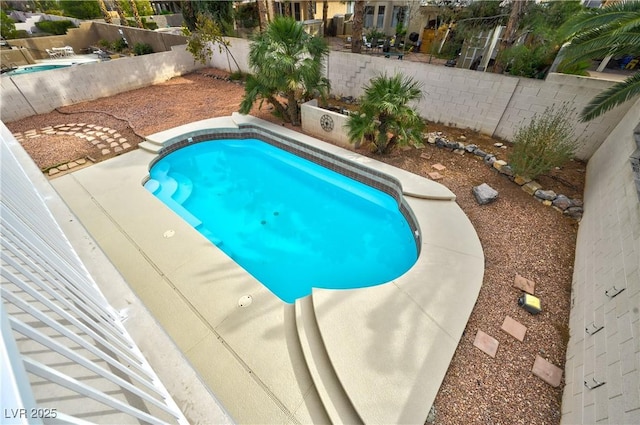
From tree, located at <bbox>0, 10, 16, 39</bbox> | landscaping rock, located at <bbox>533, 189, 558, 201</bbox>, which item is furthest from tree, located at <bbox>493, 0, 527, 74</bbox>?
tree, located at <bbox>0, 10, 16, 39</bbox>

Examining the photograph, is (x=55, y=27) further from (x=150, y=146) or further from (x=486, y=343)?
(x=486, y=343)

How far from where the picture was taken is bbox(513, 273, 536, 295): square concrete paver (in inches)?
175

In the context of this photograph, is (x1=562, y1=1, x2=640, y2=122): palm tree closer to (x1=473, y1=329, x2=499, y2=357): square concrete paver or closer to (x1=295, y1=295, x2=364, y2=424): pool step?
(x1=473, y1=329, x2=499, y2=357): square concrete paver

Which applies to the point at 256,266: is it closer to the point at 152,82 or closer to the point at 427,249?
the point at 427,249

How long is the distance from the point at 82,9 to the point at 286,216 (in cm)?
4027

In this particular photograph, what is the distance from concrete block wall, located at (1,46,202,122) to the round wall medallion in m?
11.4

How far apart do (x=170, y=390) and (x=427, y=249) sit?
4.63 metres

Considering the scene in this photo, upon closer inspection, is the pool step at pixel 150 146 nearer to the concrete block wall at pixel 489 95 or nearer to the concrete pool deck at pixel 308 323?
the concrete pool deck at pixel 308 323

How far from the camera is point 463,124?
9.02 meters

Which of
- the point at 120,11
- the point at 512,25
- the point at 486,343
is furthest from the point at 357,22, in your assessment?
the point at 120,11

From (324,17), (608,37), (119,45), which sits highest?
(608,37)

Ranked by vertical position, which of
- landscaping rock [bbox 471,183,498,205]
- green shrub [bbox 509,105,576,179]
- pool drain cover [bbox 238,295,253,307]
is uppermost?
green shrub [bbox 509,105,576,179]

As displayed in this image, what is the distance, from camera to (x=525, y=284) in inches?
178

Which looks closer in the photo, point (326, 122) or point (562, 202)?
point (562, 202)
